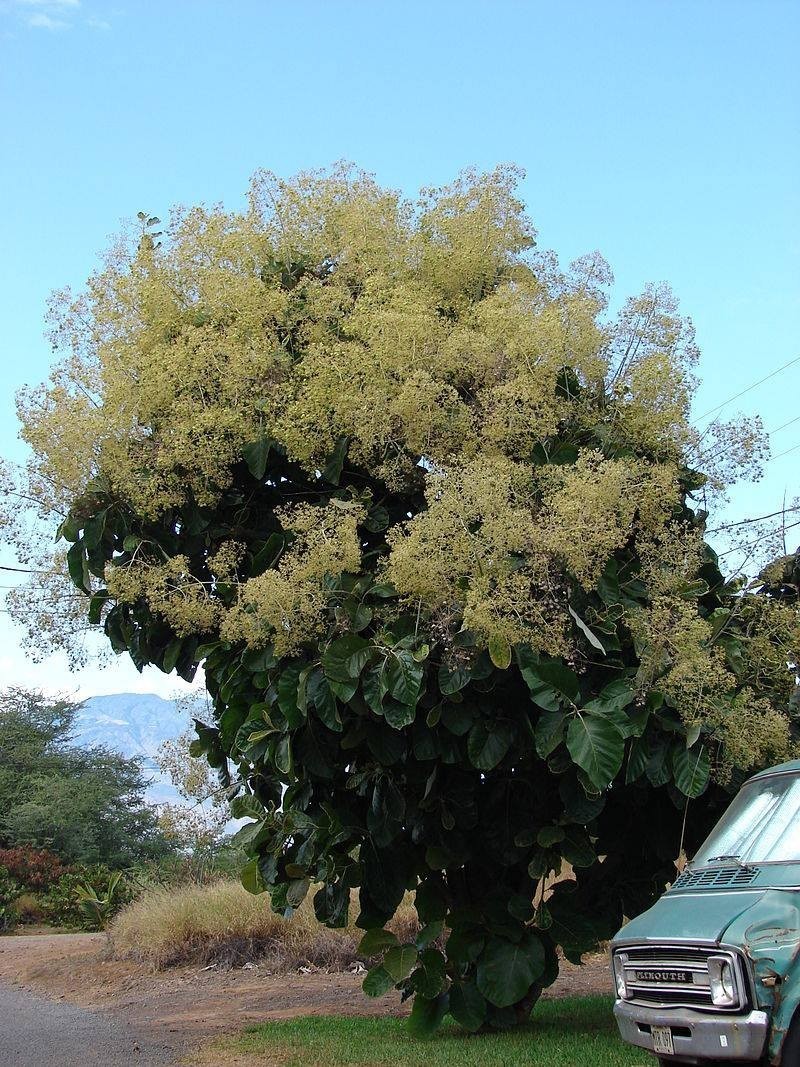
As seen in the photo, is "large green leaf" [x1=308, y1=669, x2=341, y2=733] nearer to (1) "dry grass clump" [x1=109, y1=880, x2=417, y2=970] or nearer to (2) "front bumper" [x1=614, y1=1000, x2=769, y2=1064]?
(2) "front bumper" [x1=614, y1=1000, x2=769, y2=1064]

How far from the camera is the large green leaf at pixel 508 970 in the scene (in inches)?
338

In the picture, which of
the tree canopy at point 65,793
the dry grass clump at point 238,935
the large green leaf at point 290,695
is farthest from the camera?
the tree canopy at point 65,793

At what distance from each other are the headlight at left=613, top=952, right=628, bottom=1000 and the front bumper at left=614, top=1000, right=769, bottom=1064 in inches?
8.0

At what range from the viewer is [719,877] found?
6.29 metres

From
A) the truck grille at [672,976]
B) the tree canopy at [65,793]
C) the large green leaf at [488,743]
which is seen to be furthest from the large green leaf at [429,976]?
the tree canopy at [65,793]

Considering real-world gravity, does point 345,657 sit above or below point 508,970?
above

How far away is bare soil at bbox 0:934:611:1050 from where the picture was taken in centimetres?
1167

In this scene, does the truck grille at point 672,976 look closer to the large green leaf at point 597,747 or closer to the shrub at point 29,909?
the large green leaf at point 597,747

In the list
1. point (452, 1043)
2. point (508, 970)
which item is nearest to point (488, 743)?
point (508, 970)

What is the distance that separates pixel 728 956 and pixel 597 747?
6.89 feet

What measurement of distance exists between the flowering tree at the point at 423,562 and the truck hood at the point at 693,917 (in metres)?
1.27

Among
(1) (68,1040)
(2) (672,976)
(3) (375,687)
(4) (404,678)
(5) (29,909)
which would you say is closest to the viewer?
(2) (672,976)

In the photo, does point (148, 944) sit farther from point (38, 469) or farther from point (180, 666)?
point (38, 469)

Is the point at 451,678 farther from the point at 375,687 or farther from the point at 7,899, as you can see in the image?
the point at 7,899
